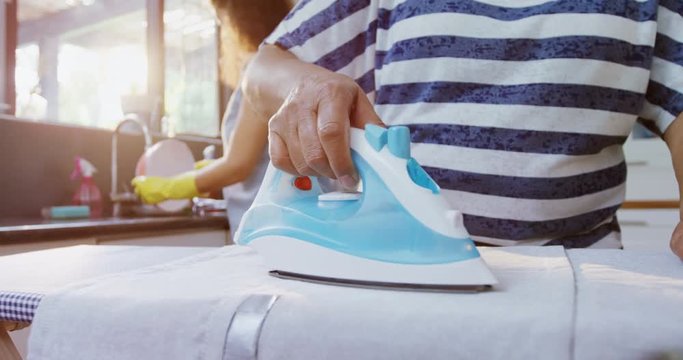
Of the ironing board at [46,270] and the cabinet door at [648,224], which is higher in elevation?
the ironing board at [46,270]

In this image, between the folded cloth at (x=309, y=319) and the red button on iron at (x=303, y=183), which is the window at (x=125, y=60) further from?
the folded cloth at (x=309, y=319)

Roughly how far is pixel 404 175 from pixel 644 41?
539 mm

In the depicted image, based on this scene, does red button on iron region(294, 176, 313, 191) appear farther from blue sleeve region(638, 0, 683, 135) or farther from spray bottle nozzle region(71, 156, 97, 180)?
spray bottle nozzle region(71, 156, 97, 180)

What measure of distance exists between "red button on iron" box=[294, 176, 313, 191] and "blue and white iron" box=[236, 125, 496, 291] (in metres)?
0.05

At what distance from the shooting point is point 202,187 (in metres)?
1.97

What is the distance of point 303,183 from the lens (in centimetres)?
74

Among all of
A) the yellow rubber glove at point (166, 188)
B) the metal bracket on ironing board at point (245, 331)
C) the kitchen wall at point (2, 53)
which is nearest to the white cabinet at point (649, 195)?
the yellow rubber glove at point (166, 188)

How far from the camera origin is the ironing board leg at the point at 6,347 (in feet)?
1.93

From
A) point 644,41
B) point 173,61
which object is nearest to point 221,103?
point 173,61

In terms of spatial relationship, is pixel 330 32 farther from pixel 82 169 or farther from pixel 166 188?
pixel 82 169

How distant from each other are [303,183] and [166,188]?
4.49ft

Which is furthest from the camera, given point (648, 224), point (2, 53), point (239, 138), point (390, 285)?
point (648, 224)

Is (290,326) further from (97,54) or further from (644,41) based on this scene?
(97,54)

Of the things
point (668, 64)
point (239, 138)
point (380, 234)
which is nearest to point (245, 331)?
point (380, 234)
